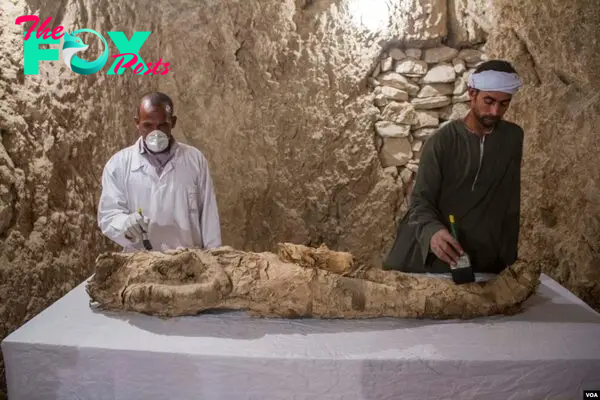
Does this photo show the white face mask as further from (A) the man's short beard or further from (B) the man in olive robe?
(A) the man's short beard

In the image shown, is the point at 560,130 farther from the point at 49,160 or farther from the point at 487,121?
the point at 49,160

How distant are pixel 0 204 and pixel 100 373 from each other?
3.86 ft

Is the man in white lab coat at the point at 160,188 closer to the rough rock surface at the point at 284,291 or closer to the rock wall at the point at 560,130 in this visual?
the rough rock surface at the point at 284,291

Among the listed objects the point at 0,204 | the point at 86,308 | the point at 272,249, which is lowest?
the point at 272,249

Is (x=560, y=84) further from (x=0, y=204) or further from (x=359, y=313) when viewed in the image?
(x=0, y=204)

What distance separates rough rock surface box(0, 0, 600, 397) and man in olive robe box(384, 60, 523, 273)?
0.57 metres

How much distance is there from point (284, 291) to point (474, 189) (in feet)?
3.76

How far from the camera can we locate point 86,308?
8.04 feet

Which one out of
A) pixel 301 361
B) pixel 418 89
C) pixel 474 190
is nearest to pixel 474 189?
pixel 474 190

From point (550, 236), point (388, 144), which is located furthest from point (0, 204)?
point (550, 236)

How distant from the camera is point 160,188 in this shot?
2.81 metres

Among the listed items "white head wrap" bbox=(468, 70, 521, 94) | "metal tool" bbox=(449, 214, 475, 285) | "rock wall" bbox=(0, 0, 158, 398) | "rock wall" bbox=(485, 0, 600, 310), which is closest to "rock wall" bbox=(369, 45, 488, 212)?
"rock wall" bbox=(485, 0, 600, 310)

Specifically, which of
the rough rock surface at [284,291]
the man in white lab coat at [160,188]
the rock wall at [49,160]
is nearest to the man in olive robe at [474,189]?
the rough rock surface at [284,291]

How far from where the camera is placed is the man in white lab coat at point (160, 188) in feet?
8.83
